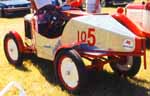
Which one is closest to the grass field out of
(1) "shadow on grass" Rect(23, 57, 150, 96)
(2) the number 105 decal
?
(1) "shadow on grass" Rect(23, 57, 150, 96)

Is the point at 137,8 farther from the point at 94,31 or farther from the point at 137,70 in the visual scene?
the point at 94,31

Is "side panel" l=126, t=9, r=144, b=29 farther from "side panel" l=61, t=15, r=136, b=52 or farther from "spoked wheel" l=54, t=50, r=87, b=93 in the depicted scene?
"spoked wheel" l=54, t=50, r=87, b=93

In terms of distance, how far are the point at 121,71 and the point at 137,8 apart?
3.54 m

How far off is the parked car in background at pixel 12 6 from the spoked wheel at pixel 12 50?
10.8m

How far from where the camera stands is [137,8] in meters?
10.1

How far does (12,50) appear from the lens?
25.6 feet

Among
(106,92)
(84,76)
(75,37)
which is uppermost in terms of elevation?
(75,37)

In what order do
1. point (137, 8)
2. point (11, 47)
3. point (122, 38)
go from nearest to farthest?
point (122, 38)
point (11, 47)
point (137, 8)

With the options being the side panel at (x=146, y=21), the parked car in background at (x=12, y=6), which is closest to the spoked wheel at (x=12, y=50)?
the side panel at (x=146, y=21)

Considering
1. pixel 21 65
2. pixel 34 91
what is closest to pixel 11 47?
pixel 21 65

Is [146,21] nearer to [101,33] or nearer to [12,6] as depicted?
[101,33]

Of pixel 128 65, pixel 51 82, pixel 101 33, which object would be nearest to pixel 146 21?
pixel 128 65

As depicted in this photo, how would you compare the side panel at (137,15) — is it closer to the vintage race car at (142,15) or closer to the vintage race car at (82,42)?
the vintage race car at (142,15)

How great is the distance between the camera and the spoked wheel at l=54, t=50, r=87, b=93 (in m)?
5.70
